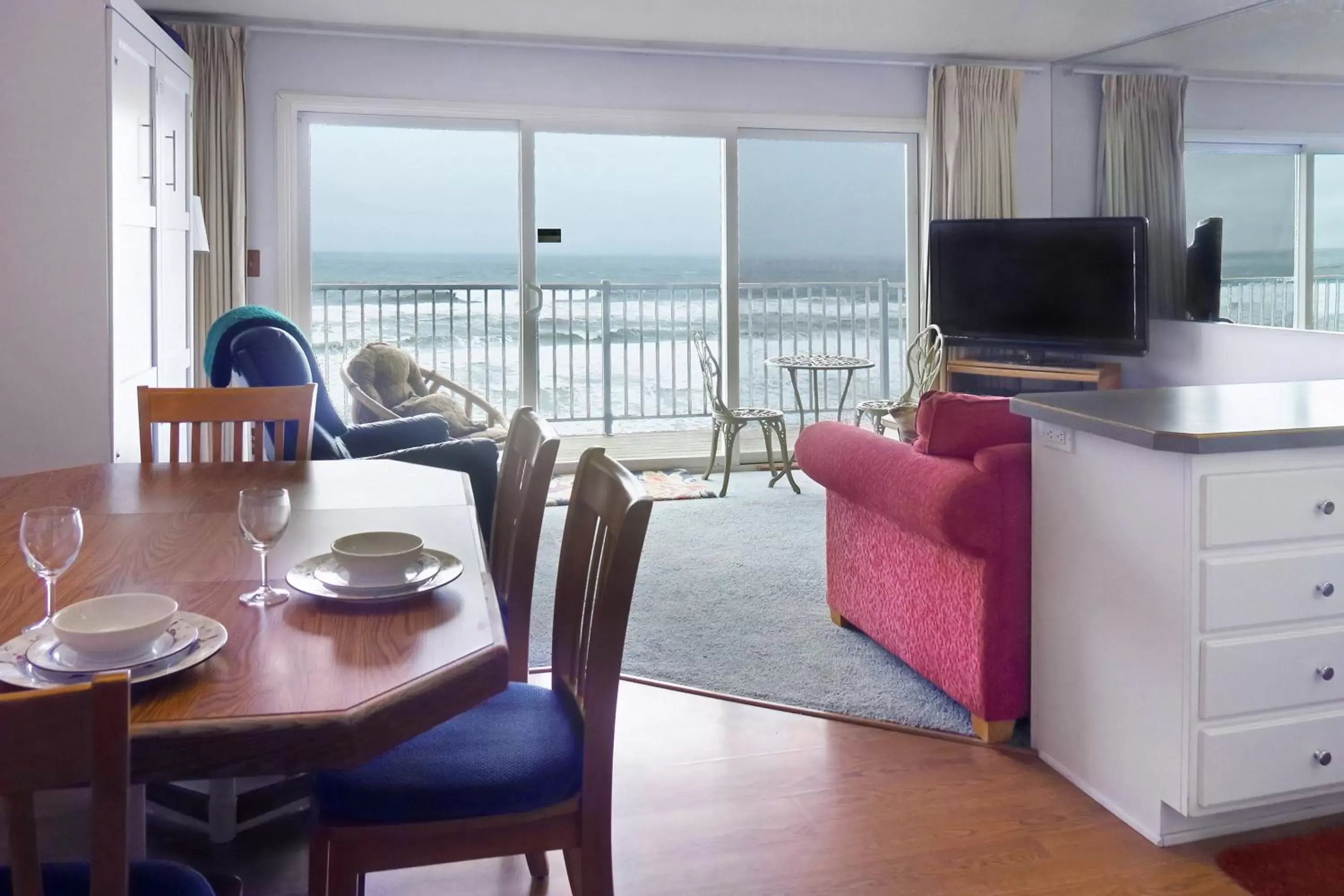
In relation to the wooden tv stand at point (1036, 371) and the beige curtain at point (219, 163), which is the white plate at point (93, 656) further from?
the wooden tv stand at point (1036, 371)

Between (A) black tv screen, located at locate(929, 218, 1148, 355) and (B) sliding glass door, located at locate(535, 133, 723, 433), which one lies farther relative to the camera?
(B) sliding glass door, located at locate(535, 133, 723, 433)

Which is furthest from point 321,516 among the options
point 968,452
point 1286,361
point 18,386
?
point 1286,361

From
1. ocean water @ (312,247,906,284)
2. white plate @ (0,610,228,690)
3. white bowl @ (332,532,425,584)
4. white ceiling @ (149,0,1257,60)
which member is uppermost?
white ceiling @ (149,0,1257,60)

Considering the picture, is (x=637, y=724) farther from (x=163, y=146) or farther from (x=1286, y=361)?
(x=1286, y=361)

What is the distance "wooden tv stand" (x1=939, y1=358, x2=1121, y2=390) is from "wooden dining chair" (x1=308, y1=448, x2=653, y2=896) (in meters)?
4.94

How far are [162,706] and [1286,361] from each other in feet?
17.1

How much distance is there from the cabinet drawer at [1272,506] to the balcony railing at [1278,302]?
3.03m

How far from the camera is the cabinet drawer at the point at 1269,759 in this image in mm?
2199

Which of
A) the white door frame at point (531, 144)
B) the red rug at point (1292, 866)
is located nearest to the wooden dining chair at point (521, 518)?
the red rug at point (1292, 866)

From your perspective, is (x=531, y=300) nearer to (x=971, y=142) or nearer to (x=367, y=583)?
(x=971, y=142)

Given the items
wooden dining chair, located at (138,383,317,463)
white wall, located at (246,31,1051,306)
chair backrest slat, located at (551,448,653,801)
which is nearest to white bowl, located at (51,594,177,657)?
chair backrest slat, located at (551,448,653,801)

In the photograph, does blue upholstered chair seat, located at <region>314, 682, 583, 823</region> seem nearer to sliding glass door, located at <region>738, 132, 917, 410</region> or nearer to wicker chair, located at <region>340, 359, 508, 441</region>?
wicker chair, located at <region>340, 359, 508, 441</region>

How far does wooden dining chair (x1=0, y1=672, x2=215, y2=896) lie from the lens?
84 centimetres

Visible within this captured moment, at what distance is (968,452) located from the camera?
280 cm
